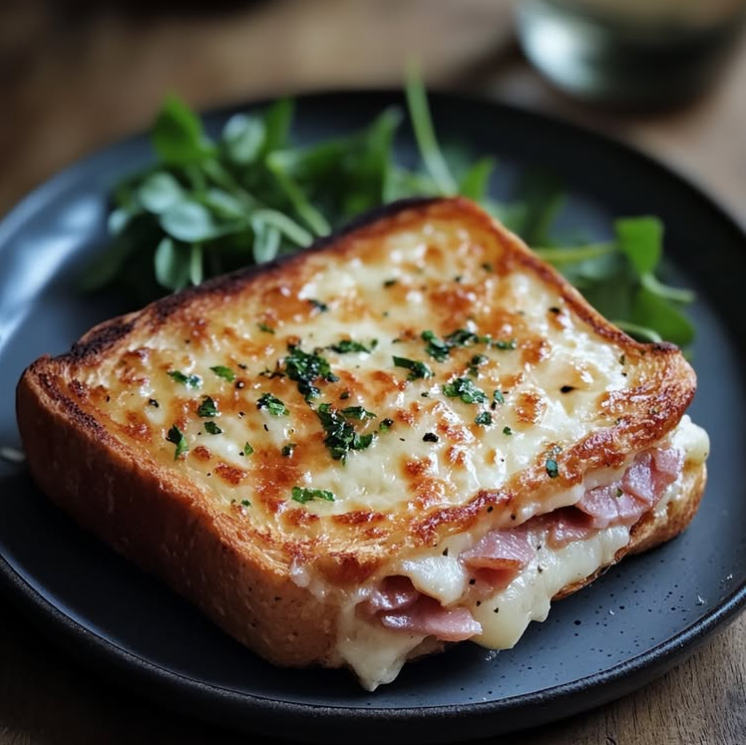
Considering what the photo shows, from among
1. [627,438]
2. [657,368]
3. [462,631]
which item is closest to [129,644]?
[462,631]

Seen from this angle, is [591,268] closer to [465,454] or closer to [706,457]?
[706,457]

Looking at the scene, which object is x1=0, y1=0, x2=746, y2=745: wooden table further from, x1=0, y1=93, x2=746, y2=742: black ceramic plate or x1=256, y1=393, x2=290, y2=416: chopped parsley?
x1=256, y1=393, x2=290, y2=416: chopped parsley

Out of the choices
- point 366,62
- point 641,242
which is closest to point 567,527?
point 641,242

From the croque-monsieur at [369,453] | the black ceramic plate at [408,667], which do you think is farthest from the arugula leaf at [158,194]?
the croque-monsieur at [369,453]

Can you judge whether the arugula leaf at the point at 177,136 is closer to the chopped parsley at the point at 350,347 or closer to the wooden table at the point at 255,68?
the wooden table at the point at 255,68

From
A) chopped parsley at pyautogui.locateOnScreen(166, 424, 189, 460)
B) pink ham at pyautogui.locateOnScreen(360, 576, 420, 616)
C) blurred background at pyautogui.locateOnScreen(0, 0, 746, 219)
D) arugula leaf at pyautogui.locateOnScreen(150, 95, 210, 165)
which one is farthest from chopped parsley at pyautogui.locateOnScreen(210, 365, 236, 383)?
blurred background at pyautogui.locateOnScreen(0, 0, 746, 219)

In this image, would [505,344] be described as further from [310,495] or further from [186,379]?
[186,379]
